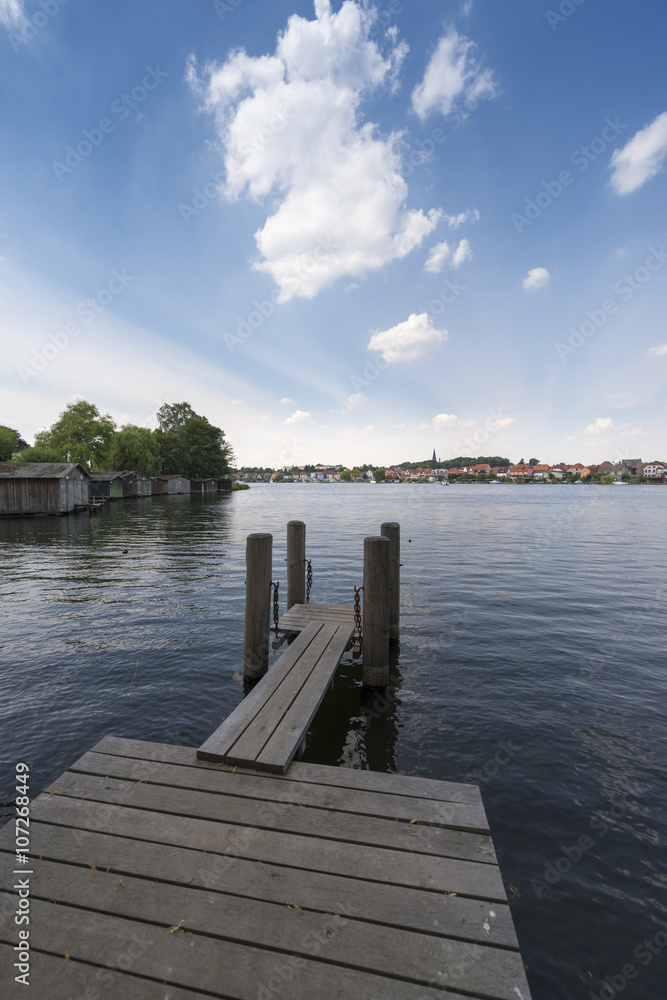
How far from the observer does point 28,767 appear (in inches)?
228

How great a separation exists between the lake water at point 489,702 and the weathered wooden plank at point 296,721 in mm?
954

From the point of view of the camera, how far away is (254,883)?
2.97 meters

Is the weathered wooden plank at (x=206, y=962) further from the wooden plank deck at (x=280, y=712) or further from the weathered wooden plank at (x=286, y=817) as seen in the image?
the wooden plank deck at (x=280, y=712)

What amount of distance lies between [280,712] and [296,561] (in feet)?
17.5

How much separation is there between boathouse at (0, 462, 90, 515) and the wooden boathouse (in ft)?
136

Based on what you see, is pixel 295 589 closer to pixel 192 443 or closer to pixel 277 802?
pixel 277 802

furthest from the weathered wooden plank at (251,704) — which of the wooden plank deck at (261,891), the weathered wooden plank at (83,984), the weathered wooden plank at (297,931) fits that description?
the weathered wooden plank at (83,984)

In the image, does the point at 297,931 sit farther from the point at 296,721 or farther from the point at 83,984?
the point at 296,721

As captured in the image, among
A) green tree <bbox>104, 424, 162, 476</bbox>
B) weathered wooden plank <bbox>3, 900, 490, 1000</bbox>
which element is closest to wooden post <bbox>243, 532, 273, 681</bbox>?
weathered wooden plank <bbox>3, 900, 490, 1000</bbox>

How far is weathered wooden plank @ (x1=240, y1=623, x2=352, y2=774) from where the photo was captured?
4324mm

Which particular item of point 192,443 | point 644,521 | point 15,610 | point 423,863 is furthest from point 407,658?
point 192,443

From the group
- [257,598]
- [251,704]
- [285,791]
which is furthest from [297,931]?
[257,598]

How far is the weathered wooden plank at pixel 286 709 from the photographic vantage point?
4.37 metres

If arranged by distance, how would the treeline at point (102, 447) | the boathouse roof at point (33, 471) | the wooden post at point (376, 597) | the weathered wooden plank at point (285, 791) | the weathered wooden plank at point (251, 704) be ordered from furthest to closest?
the treeline at point (102, 447)
the boathouse roof at point (33, 471)
the wooden post at point (376, 597)
the weathered wooden plank at point (251, 704)
the weathered wooden plank at point (285, 791)
